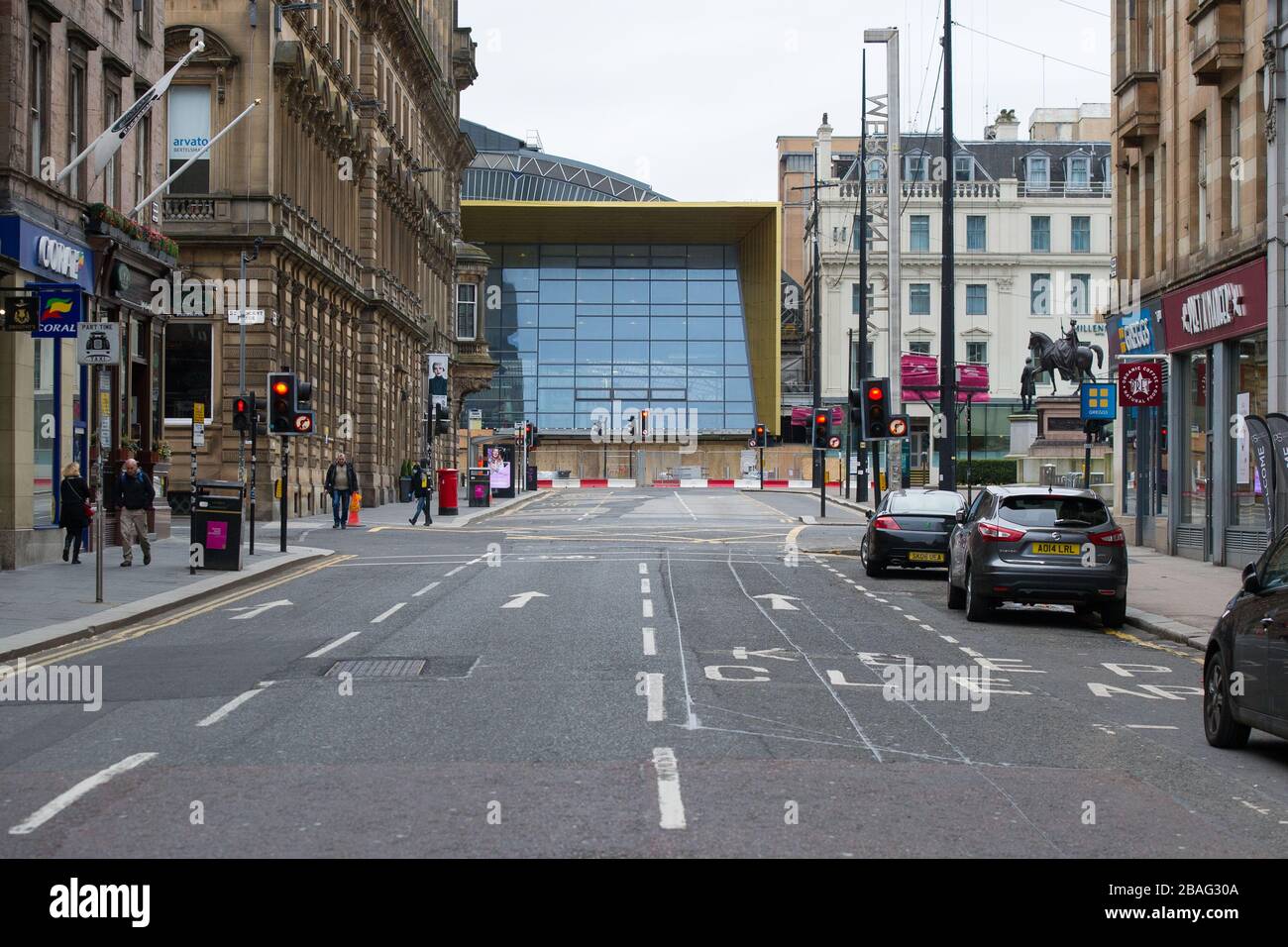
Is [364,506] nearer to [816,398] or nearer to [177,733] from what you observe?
[816,398]

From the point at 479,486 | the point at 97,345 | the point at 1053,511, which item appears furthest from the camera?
the point at 479,486

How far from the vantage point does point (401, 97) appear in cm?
6562

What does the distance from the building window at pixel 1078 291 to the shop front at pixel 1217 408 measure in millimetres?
65364

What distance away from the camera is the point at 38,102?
2633 cm

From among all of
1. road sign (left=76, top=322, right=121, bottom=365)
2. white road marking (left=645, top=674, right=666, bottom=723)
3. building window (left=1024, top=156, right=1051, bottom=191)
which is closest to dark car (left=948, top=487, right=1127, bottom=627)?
white road marking (left=645, top=674, right=666, bottom=723)

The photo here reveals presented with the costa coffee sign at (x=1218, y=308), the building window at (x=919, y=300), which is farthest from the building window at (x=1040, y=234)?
the costa coffee sign at (x=1218, y=308)

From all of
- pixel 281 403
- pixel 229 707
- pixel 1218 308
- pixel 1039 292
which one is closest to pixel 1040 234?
pixel 1039 292

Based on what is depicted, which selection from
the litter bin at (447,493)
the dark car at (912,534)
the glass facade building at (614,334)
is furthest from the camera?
the glass facade building at (614,334)

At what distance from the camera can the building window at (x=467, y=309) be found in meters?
87.9

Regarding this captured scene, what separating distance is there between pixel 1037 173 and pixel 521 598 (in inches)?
3188

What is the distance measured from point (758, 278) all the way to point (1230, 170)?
80835mm

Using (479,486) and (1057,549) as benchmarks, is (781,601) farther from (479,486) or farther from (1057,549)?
(479,486)

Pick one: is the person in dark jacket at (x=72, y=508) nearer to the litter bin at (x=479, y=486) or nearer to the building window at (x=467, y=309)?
the litter bin at (x=479, y=486)
